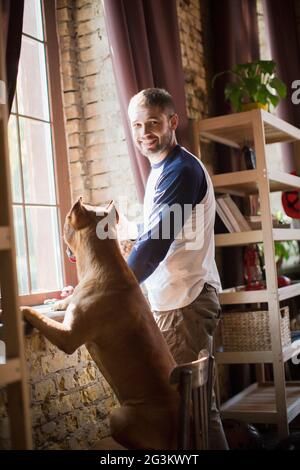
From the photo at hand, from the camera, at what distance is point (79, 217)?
2420 millimetres

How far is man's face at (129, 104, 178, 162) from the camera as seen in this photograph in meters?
2.90

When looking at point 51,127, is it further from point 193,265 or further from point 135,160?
point 193,265

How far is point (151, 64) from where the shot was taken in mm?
3424

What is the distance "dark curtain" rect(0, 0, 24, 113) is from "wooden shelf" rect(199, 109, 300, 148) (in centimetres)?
140

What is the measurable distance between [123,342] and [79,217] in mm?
483

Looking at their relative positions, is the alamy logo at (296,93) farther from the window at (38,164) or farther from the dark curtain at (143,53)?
the window at (38,164)

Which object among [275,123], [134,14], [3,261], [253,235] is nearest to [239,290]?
[253,235]

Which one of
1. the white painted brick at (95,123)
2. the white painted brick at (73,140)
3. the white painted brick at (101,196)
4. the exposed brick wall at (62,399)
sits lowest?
the exposed brick wall at (62,399)

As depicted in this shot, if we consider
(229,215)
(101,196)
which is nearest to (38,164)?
(101,196)

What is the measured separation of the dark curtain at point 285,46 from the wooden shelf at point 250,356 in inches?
56.3

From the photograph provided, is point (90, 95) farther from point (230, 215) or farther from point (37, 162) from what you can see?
point (230, 215)

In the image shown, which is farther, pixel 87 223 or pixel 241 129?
pixel 241 129

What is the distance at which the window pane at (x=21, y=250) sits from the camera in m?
3.08

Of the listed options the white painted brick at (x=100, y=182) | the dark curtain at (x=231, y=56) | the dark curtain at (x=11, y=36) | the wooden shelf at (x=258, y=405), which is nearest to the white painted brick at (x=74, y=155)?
the white painted brick at (x=100, y=182)
